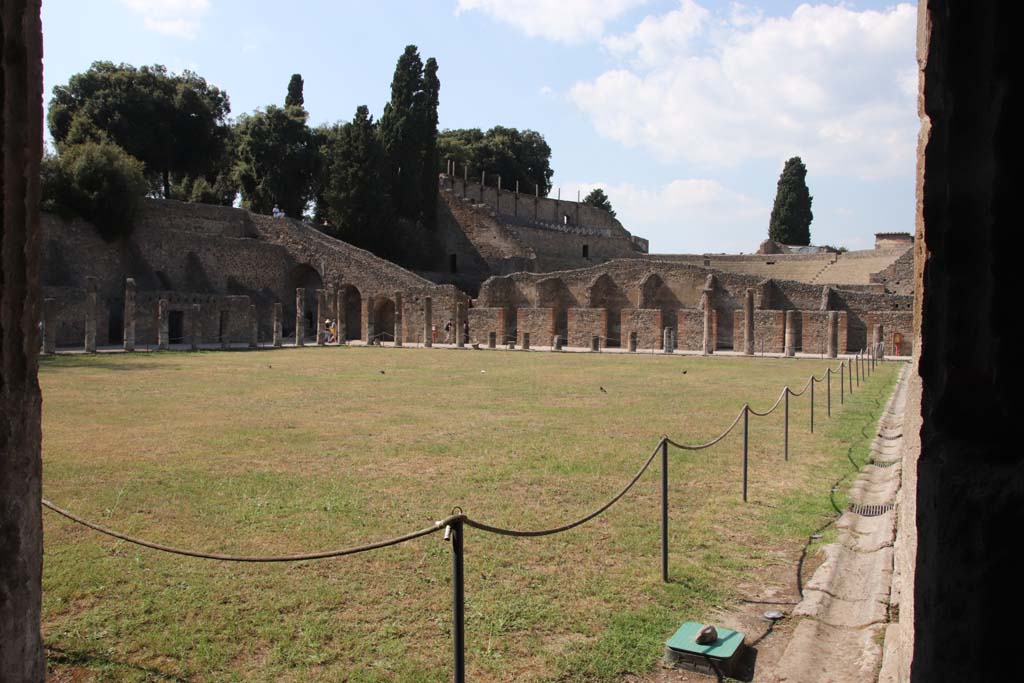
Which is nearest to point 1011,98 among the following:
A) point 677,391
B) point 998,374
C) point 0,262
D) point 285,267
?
point 998,374

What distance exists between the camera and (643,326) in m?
33.6

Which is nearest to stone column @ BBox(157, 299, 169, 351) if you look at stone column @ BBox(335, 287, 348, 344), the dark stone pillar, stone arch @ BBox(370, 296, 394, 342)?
stone column @ BBox(335, 287, 348, 344)

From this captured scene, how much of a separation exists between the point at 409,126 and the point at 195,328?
63.0ft

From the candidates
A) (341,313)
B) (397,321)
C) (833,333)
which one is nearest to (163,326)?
(341,313)

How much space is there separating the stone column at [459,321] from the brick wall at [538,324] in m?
2.69

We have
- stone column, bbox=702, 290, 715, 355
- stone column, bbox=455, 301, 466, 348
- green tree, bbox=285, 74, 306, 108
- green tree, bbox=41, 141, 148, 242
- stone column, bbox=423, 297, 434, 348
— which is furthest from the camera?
green tree, bbox=285, 74, 306, 108

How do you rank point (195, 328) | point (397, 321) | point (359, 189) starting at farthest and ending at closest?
point (359, 189)
point (397, 321)
point (195, 328)

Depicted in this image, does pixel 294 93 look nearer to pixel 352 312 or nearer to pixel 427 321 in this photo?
pixel 352 312

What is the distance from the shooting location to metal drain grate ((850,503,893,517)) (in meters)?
6.36

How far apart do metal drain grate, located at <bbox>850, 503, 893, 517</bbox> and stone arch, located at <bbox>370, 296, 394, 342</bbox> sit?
34214 mm

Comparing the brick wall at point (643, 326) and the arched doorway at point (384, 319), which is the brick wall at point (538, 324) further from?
the arched doorway at point (384, 319)

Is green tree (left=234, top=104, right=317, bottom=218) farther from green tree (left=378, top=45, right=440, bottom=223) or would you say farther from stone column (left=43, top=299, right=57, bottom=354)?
stone column (left=43, top=299, right=57, bottom=354)

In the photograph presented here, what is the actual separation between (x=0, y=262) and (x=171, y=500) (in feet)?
15.8

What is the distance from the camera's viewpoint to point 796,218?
181 feet
